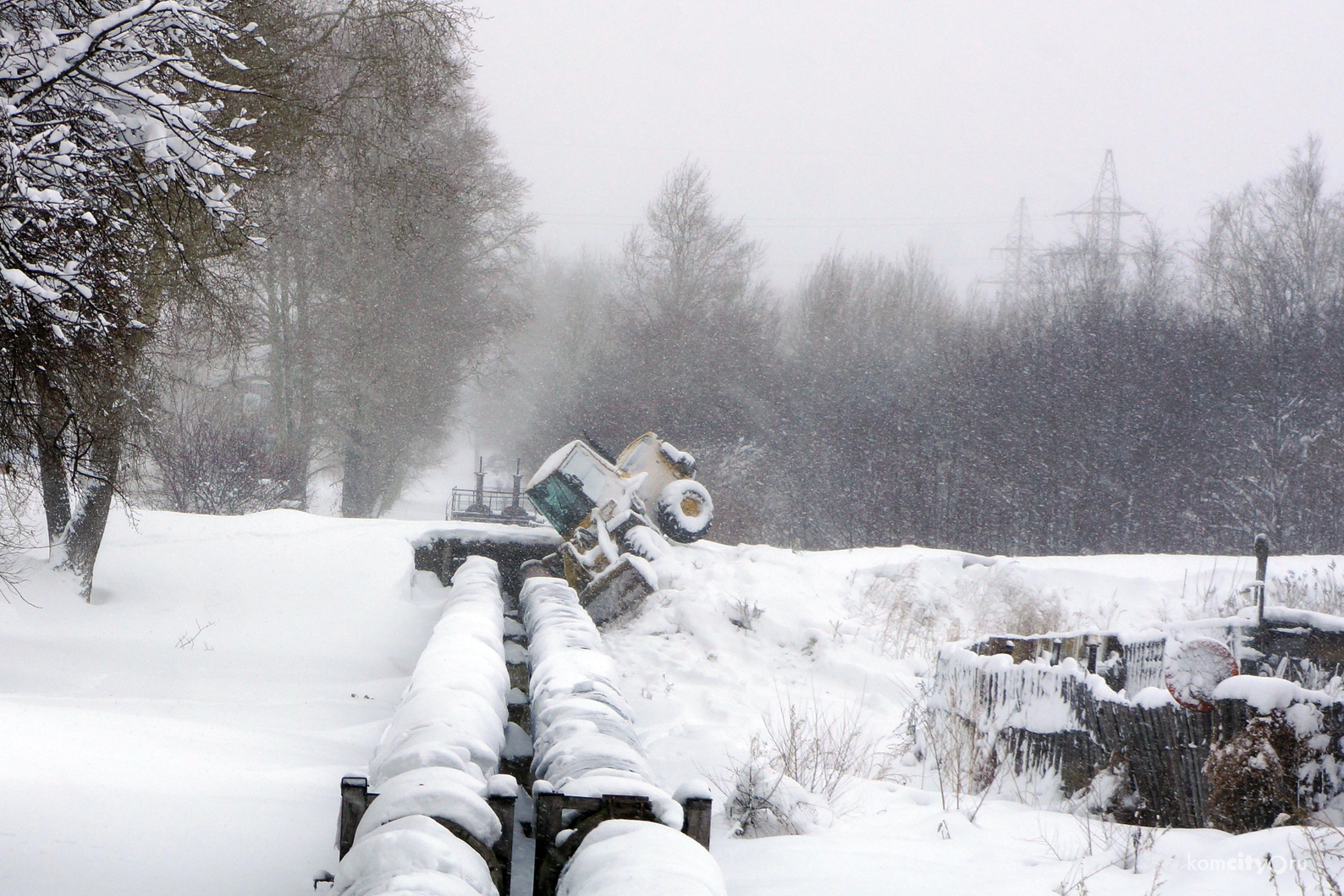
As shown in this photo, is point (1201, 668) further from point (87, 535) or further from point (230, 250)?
point (87, 535)

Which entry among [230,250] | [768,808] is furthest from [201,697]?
[768,808]

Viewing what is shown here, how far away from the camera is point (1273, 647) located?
16.5 feet

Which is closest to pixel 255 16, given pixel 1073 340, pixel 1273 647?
pixel 1273 647

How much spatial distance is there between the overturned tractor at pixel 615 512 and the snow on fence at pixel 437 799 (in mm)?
4294

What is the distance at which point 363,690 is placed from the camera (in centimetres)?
686

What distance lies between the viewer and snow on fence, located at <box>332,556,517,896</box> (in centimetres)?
236

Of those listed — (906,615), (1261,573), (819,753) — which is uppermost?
(1261,573)

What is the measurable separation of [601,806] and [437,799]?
1.54ft

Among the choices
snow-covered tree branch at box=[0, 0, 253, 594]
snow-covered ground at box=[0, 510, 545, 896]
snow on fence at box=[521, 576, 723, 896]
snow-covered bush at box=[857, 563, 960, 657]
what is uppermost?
snow-covered tree branch at box=[0, 0, 253, 594]

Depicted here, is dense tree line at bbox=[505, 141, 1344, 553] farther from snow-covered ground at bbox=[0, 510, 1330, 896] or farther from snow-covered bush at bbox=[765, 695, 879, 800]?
snow-covered bush at bbox=[765, 695, 879, 800]

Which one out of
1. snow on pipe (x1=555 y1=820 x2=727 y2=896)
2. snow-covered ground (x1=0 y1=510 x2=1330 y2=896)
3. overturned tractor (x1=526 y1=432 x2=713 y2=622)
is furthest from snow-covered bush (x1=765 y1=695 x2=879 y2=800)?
overturned tractor (x1=526 y1=432 x2=713 y2=622)

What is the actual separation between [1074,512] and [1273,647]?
13.6m

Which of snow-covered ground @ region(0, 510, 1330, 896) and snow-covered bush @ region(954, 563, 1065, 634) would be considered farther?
snow-covered bush @ region(954, 563, 1065, 634)

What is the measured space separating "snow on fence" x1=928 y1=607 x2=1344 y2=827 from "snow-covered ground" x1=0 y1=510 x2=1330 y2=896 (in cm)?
39
